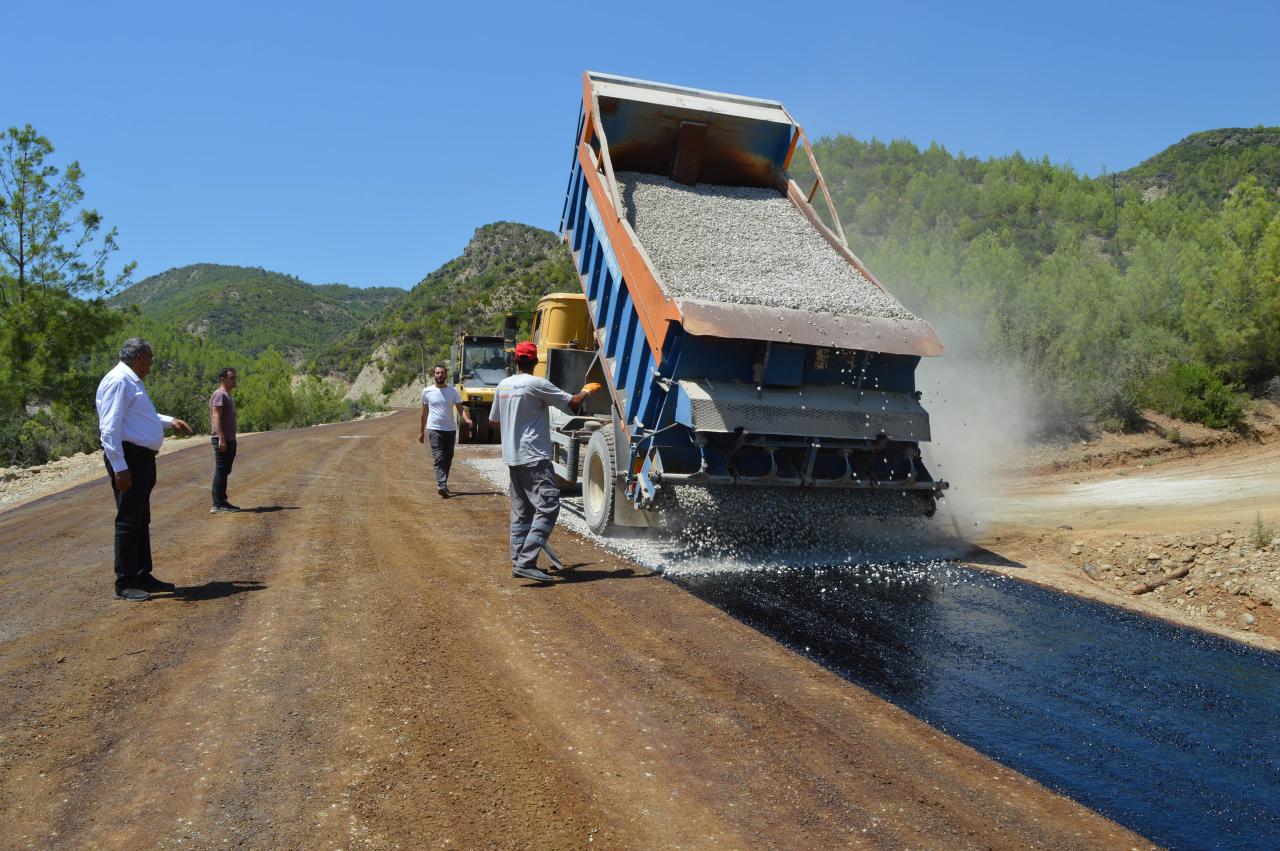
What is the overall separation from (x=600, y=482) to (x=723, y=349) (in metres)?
2.10

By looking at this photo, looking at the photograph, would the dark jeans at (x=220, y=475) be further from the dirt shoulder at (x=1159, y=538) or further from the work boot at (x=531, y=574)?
the dirt shoulder at (x=1159, y=538)

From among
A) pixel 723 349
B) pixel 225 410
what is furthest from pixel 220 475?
pixel 723 349

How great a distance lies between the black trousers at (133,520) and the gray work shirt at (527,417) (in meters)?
2.34

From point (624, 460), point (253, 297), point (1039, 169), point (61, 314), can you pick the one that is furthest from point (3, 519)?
point (253, 297)

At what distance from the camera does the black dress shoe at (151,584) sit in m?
5.43

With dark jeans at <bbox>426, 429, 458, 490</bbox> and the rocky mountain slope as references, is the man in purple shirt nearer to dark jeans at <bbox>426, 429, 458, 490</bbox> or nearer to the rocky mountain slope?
dark jeans at <bbox>426, 429, 458, 490</bbox>

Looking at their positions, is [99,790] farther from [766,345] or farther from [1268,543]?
[1268,543]

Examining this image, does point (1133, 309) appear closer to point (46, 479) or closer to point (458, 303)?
point (46, 479)

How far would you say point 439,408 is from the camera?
10.4 meters

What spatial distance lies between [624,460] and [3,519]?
298 inches

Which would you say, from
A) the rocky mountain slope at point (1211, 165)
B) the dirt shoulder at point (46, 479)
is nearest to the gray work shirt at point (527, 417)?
the dirt shoulder at point (46, 479)

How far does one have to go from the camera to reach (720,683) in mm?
4094

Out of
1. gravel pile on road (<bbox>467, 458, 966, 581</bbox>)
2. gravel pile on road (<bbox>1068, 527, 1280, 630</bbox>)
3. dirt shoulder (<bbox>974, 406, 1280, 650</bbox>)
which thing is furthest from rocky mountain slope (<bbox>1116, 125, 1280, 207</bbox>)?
gravel pile on road (<bbox>467, 458, 966, 581</bbox>)

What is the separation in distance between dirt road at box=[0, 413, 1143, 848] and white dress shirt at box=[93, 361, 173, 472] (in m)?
1.04
